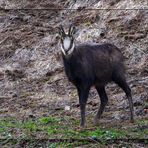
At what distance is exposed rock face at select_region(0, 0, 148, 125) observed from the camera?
47.2ft

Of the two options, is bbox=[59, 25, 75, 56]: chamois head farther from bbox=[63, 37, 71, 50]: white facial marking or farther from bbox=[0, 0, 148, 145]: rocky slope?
bbox=[0, 0, 148, 145]: rocky slope

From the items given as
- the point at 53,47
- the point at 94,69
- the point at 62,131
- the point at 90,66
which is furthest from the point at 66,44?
the point at 53,47

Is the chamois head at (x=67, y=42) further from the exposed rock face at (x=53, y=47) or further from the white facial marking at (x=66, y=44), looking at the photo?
the exposed rock face at (x=53, y=47)

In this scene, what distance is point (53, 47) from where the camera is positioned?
1742cm

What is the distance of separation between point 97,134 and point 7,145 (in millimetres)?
1572

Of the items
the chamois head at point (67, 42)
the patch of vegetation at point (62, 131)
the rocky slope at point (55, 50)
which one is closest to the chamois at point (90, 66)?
the chamois head at point (67, 42)

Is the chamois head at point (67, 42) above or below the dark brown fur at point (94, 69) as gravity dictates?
above

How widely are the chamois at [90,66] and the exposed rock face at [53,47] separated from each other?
803 millimetres

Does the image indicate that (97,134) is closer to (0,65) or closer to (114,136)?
(114,136)

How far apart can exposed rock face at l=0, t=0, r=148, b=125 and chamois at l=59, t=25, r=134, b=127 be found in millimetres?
803

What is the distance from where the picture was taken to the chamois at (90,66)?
11.7m

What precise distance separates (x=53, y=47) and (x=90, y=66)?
5.46 m

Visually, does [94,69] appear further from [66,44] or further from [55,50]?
[55,50]

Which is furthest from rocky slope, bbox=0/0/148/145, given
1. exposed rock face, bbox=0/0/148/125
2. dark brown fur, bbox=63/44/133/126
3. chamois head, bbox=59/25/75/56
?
chamois head, bbox=59/25/75/56
